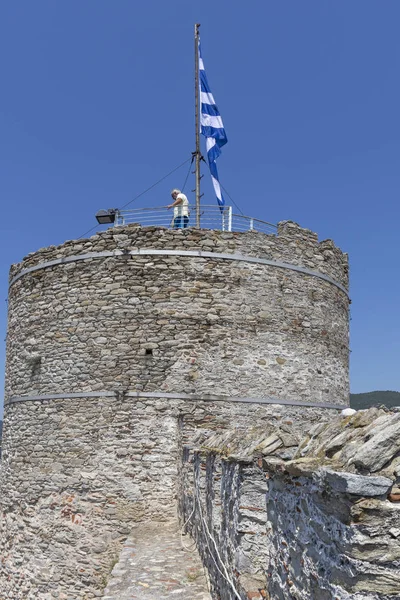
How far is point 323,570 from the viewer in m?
2.97

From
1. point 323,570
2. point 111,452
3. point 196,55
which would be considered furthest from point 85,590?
point 196,55

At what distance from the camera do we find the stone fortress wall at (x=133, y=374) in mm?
10109

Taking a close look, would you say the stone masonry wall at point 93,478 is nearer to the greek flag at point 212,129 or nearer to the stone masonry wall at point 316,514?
the stone masonry wall at point 316,514

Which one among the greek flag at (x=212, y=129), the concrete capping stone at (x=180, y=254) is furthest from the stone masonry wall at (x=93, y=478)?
the greek flag at (x=212, y=129)

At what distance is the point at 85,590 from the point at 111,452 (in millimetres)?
2330

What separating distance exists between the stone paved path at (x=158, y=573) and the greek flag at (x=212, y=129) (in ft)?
26.9

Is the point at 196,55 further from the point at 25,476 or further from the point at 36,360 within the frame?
the point at 25,476

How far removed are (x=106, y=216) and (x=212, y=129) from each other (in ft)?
11.6

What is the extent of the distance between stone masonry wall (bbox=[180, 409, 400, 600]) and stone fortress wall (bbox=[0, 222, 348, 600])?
4611 millimetres

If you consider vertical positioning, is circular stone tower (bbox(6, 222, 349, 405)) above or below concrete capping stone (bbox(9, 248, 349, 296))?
below

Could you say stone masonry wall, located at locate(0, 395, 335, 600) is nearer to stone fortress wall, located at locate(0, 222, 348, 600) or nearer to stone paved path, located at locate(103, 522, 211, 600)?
stone fortress wall, located at locate(0, 222, 348, 600)

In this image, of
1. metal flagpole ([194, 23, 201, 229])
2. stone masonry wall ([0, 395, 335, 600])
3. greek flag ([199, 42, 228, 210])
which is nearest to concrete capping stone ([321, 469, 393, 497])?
stone masonry wall ([0, 395, 335, 600])

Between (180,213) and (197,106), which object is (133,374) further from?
(197,106)

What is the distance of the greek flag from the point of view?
1360cm
